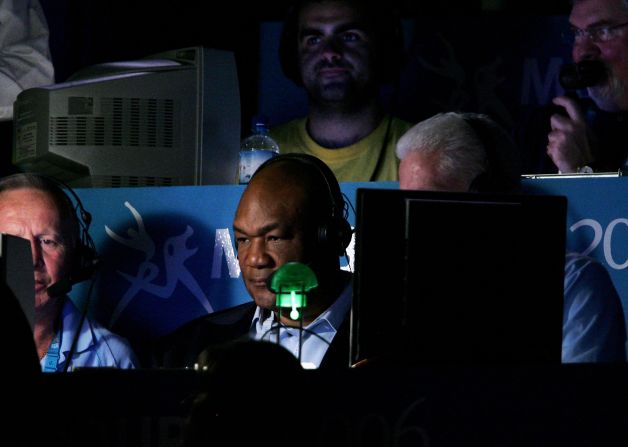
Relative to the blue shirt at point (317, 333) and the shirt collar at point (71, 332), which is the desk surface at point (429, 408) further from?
the shirt collar at point (71, 332)

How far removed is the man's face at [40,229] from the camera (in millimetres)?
3387

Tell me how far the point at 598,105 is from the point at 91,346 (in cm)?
212

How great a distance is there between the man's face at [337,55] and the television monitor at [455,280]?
2623mm

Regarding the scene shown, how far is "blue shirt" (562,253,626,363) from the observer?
8.93ft

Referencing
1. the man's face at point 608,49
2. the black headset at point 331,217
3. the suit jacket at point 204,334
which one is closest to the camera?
the black headset at point 331,217

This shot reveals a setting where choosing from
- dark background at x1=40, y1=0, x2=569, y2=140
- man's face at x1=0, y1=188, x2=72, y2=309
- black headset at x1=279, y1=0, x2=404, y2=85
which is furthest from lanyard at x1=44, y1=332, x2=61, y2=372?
dark background at x1=40, y1=0, x2=569, y2=140

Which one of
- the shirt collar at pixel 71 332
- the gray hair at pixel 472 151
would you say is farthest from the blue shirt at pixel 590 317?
the shirt collar at pixel 71 332

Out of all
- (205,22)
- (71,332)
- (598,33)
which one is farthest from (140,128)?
(205,22)

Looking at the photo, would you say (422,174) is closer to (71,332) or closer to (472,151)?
(472,151)

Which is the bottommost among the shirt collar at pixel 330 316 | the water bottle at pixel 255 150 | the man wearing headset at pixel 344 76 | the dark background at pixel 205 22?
the shirt collar at pixel 330 316

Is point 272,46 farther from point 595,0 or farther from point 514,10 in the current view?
point 595,0

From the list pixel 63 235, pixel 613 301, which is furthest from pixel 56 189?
pixel 613 301

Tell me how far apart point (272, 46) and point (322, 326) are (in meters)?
2.63

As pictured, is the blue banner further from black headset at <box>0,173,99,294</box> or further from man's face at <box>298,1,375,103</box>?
man's face at <box>298,1,375,103</box>
